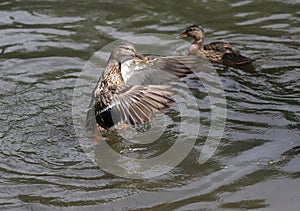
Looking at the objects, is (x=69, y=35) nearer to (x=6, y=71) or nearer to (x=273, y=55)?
(x=6, y=71)

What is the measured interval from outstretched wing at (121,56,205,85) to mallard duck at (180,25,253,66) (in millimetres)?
2150

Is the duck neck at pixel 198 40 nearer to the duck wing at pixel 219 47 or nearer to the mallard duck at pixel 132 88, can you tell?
the duck wing at pixel 219 47

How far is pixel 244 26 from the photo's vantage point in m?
10.9

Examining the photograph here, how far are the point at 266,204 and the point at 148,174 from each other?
1.41m

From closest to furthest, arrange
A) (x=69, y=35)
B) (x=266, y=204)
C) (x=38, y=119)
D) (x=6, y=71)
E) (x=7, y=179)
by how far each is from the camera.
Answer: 1. (x=266, y=204)
2. (x=7, y=179)
3. (x=38, y=119)
4. (x=6, y=71)
5. (x=69, y=35)

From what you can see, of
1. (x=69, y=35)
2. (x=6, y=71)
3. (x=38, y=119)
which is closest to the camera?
(x=38, y=119)

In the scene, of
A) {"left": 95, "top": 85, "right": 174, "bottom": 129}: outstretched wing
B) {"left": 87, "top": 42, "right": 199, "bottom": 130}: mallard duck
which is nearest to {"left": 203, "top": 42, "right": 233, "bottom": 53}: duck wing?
{"left": 87, "top": 42, "right": 199, "bottom": 130}: mallard duck

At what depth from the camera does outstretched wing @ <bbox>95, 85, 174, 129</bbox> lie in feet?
21.2

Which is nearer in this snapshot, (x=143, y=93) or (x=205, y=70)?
(x=143, y=93)

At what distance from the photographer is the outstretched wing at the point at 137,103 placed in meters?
6.46

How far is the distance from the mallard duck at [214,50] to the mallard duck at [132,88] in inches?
85.2

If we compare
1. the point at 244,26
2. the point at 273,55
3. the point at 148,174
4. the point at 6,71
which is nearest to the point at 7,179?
the point at 148,174

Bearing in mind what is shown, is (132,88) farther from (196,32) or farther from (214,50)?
(196,32)

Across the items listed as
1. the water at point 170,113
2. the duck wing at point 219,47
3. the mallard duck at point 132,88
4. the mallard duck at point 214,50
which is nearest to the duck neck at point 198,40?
the mallard duck at point 214,50
